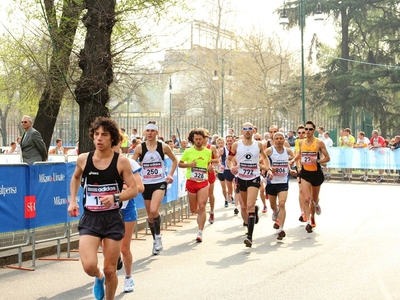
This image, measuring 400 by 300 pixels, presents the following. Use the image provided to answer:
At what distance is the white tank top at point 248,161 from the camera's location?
12.7 m

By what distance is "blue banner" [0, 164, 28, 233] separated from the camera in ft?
33.1

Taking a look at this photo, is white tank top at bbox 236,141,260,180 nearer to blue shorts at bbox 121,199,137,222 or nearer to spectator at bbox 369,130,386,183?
blue shorts at bbox 121,199,137,222

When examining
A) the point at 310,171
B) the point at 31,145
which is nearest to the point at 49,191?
the point at 31,145

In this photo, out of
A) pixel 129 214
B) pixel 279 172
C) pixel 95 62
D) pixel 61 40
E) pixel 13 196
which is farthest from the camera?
pixel 61 40

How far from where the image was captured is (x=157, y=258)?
1116 centimetres

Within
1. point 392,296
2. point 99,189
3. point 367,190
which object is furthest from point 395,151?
point 99,189

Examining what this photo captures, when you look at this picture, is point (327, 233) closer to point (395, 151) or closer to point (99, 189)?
point (99, 189)

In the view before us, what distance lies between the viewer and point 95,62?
14734 mm

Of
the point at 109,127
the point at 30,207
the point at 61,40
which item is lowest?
the point at 30,207

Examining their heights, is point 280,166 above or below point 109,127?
below

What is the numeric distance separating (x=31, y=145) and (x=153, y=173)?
13.6ft

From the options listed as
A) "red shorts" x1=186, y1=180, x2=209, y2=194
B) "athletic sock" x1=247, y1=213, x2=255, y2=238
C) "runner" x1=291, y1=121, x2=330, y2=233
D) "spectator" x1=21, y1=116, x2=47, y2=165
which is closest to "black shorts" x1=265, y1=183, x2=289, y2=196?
"runner" x1=291, y1=121, x2=330, y2=233

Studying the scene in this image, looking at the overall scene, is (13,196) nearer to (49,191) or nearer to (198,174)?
(49,191)

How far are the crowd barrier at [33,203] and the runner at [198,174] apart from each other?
2300 mm
